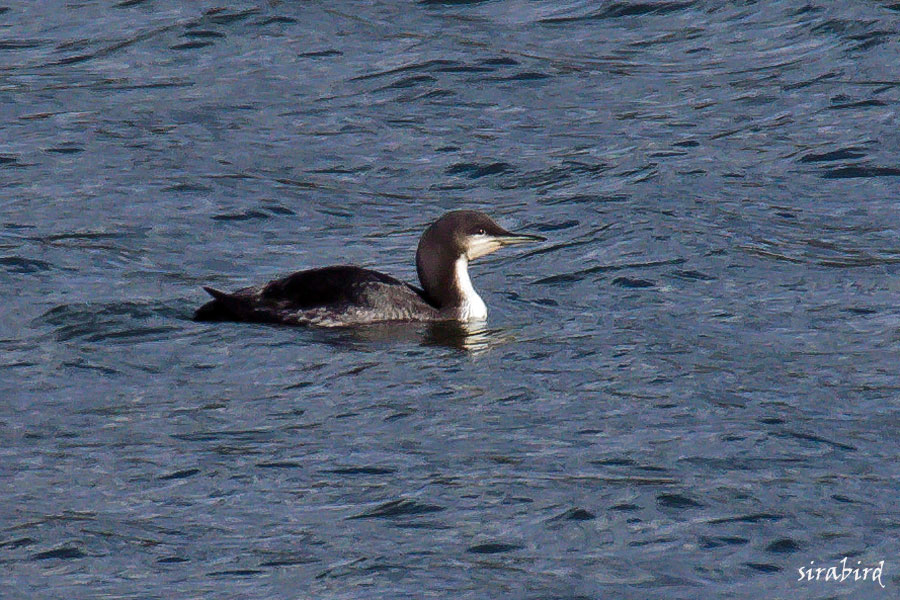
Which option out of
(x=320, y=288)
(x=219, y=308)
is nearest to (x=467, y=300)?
(x=320, y=288)

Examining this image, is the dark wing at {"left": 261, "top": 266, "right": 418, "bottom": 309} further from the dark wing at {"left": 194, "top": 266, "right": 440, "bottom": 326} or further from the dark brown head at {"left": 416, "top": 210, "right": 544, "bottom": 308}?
the dark brown head at {"left": 416, "top": 210, "right": 544, "bottom": 308}

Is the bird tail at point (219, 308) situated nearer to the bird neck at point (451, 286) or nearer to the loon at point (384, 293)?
the loon at point (384, 293)

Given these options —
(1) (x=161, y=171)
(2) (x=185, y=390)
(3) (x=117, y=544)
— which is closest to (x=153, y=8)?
(1) (x=161, y=171)

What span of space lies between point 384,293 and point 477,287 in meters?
1.31

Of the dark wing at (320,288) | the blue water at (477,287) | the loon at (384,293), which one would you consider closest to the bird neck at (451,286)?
the loon at (384,293)

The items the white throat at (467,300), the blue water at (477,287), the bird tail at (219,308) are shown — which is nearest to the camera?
the blue water at (477,287)

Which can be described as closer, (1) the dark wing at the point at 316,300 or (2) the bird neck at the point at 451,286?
(1) the dark wing at the point at 316,300

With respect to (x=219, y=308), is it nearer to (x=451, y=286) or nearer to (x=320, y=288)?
(x=320, y=288)

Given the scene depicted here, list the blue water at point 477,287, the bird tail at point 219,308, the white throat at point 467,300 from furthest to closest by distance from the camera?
the white throat at point 467,300 → the bird tail at point 219,308 → the blue water at point 477,287

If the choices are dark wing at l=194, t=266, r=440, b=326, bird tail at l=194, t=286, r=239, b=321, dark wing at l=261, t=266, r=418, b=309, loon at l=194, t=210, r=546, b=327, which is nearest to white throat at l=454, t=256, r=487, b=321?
loon at l=194, t=210, r=546, b=327

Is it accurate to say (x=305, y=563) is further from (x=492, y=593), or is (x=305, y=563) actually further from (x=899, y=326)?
(x=899, y=326)

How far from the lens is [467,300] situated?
12148 millimetres

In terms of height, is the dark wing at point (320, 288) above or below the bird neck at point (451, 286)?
above

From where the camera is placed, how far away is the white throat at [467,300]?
12.1 meters
